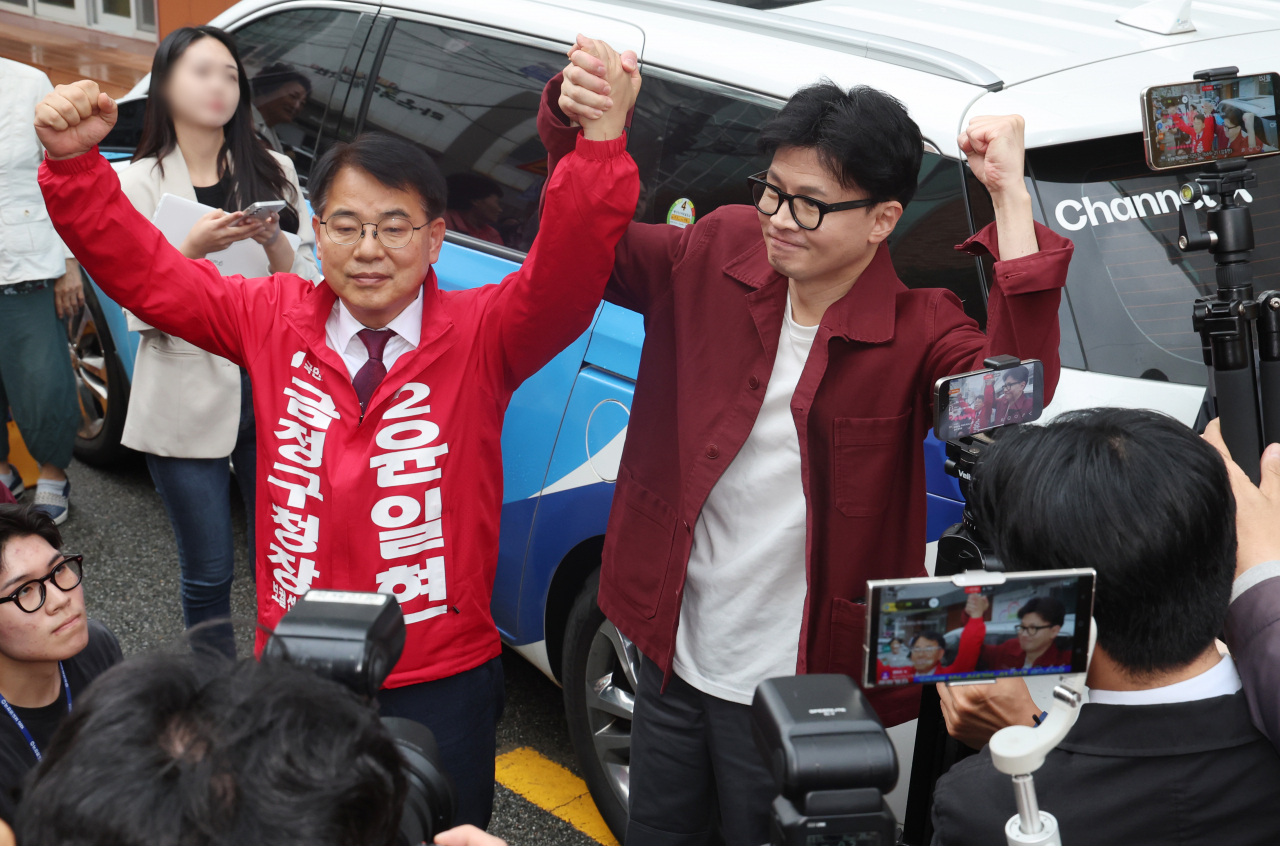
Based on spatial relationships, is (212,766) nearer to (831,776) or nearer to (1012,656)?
(831,776)

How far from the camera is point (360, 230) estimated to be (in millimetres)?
2146

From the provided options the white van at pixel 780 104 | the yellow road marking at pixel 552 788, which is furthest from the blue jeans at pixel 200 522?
the yellow road marking at pixel 552 788

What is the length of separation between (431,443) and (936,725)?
1025mm

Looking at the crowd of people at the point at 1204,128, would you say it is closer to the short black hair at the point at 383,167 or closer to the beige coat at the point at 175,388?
the short black hair at the point at 383,167

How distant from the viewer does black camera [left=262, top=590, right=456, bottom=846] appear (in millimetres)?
1198

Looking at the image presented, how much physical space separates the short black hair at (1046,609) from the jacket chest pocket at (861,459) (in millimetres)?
853

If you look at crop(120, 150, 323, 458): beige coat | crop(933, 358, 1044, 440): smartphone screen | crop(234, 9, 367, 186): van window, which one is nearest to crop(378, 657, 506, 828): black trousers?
crop(933, 358, 1044, 440): smartphone screen

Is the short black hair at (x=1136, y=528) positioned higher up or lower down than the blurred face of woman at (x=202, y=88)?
lower down

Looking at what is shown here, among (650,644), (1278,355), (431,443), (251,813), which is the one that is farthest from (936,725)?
(251,813)

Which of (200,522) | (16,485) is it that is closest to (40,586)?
(200,522)

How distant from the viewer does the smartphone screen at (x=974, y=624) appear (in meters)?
1.17

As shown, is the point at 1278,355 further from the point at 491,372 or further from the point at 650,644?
the point at 491,372

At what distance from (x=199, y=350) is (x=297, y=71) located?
48.0 inches

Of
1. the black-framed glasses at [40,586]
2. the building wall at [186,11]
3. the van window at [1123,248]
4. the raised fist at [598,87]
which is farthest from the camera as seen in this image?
the building wall at [186,11]
